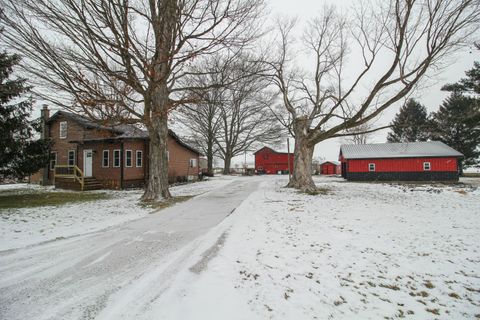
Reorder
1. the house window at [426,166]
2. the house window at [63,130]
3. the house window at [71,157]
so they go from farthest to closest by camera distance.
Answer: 1. the house window at [426,166]
2. the house window at [63,130]
3. the house window at [71,157]

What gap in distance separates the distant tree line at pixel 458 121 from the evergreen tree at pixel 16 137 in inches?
855

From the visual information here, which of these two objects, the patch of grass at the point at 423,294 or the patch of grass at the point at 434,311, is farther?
the patch of grass at the point at 423,294

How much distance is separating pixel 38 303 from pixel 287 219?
247 inches

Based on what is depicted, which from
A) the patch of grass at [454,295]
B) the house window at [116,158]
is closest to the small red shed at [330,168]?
the house window at [116,158]

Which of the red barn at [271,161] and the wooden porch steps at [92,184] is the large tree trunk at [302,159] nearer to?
the wooden porch steps at [92,184]

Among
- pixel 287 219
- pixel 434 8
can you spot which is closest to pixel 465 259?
pixel 287 219

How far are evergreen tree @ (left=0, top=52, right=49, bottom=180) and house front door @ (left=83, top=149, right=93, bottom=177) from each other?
5.21 meters

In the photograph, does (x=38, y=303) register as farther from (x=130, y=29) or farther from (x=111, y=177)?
(x=111, y=177)

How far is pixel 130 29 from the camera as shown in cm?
958

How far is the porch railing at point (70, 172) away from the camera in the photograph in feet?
56.9

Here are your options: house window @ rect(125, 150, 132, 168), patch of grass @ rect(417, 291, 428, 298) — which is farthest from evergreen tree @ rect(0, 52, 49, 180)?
patch of grass @ rect(417, 291, 428, 298)

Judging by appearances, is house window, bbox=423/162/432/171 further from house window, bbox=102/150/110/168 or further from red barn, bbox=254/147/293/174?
house window, bbox=102/150/110/168

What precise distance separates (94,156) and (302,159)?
17348mm

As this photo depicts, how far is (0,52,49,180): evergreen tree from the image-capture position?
41.1ft
